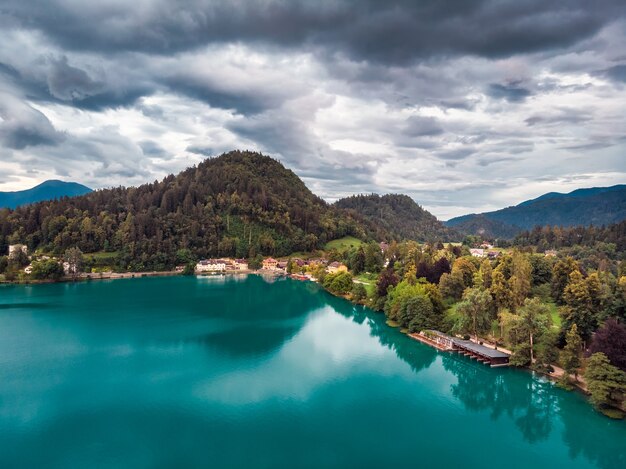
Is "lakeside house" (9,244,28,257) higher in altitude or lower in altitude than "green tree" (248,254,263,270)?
higher

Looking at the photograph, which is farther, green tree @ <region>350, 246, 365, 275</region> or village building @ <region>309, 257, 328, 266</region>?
village building @ <region>309, 257, 328, 266</region>

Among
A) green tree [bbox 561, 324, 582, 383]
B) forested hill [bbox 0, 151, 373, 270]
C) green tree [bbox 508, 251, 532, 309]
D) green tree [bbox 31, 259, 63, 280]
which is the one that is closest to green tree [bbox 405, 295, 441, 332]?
green tree [bbox 508, 251, 532, 309]

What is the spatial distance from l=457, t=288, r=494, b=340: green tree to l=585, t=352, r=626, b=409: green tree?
11.4 metres

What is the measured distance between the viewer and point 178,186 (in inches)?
4525

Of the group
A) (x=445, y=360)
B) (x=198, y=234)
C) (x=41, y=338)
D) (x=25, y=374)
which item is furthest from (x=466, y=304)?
(x=198, y=234)

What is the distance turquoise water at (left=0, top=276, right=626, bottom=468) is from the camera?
18.4 m

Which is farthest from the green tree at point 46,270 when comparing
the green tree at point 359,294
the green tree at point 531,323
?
the green tree at point 531,323

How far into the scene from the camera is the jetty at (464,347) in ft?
98.0

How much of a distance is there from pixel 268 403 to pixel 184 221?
82.4 metres

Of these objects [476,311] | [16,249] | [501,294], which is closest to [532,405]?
[476,311]

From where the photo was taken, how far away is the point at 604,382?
2144 centimetres

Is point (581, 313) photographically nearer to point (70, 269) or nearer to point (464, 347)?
point (464, 347)

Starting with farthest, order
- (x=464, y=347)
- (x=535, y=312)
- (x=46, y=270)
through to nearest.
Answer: (x=46, y=270), (x=464, y=347), (x=535, y=312)

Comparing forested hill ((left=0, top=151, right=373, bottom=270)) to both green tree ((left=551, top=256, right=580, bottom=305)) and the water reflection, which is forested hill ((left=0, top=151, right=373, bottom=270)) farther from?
green tree ((left=551, top=256, right=580, bottom=305))
